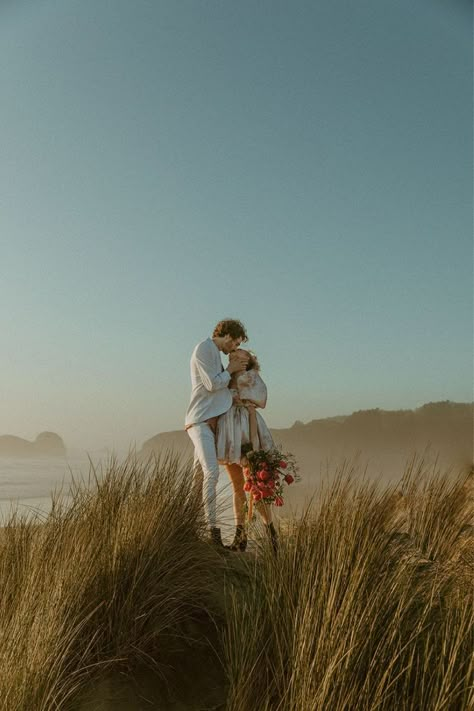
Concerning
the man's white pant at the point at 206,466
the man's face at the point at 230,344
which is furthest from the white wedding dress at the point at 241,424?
the man's face at the point at 230,344

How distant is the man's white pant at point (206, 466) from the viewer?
502 centimetres

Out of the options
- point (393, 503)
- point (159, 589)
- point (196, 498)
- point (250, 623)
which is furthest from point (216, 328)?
point (250, 623)

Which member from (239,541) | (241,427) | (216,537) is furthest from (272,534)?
(241,427)

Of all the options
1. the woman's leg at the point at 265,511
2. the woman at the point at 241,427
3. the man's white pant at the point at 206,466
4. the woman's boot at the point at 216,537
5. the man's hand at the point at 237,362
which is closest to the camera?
the woman's boot at the point at 216,537

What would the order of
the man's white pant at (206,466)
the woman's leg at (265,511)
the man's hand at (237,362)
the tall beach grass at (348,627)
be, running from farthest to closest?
the man's hand at (237,362) < the woman's leg at (265,511) < the man's white pant at (206,466) < the tall beach grass at (348,627)

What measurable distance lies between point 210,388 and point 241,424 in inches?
19.6

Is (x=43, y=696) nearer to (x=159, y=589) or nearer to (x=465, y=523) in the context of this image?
(x=159, y=589)

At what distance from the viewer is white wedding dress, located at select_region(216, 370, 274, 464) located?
5824 millimetres

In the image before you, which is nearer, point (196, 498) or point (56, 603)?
point (56, 603)

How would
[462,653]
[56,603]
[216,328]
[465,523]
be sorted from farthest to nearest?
[216,328] → [465,523] → [56,603] → [462,653]

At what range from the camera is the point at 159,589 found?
12.8 feet

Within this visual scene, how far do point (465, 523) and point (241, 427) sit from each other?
213cm

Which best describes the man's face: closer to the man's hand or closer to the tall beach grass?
the man's hand

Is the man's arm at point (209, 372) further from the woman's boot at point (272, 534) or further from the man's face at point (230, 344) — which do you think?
the woman's boot at point (272, 534)
